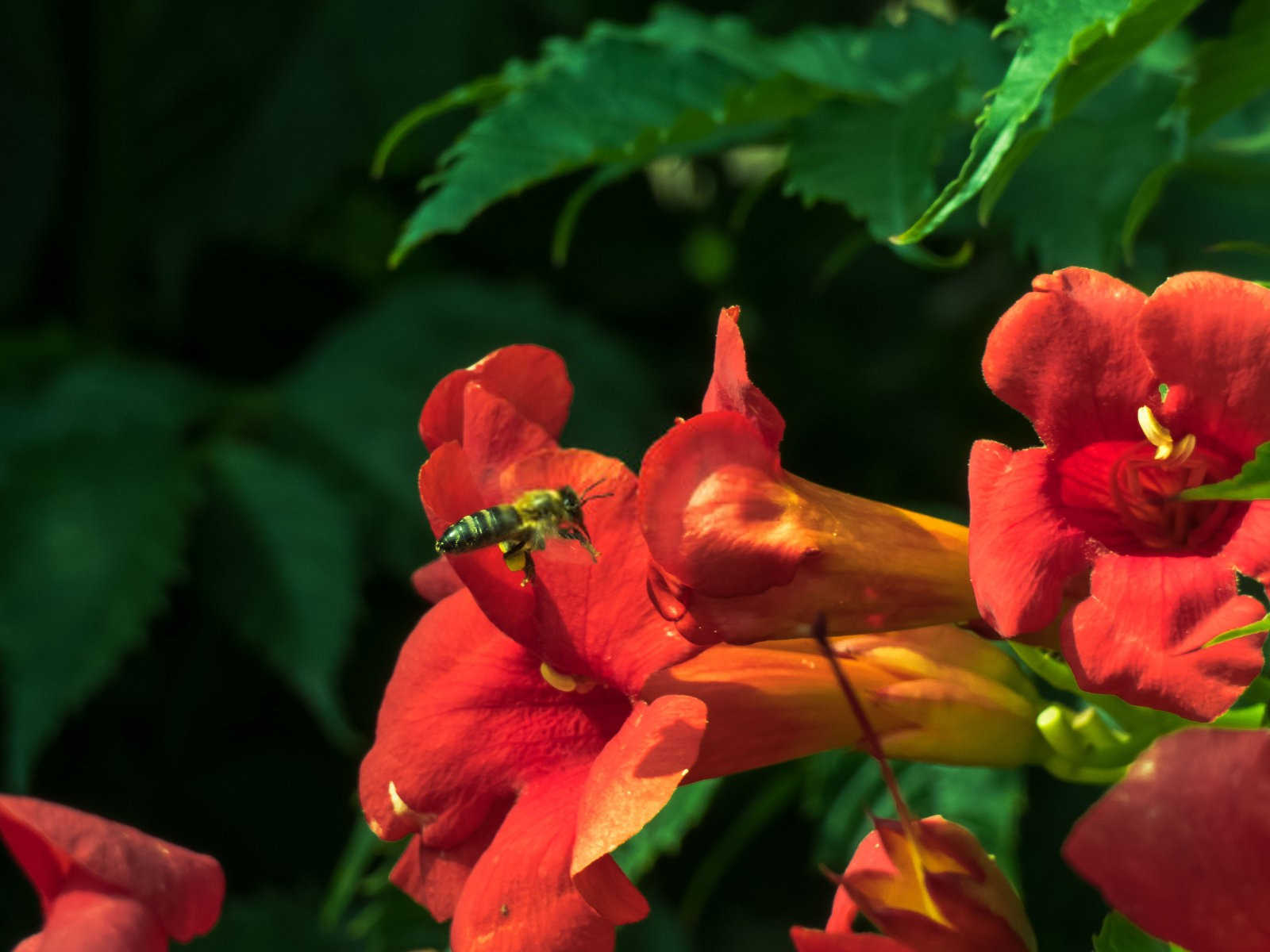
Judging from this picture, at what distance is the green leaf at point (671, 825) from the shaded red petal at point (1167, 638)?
1.49ft

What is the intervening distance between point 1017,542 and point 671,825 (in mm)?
475

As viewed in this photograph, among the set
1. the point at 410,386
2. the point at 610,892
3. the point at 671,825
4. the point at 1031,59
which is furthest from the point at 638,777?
the point at 410,386

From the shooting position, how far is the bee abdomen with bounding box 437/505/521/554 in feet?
2.00

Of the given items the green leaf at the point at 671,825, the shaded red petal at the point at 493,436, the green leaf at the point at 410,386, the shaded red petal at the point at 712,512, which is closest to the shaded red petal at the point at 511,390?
the shaded red petal at the point at 493,436

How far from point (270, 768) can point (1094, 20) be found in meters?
1.48

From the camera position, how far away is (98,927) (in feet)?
1.87

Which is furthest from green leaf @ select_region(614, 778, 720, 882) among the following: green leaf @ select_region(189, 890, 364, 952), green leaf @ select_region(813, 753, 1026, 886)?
green leaf @ select_region(189, 890, 364, 952)

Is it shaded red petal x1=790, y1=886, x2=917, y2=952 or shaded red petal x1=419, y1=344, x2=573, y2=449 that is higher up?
shaded red petal x1=419, y1=344, x2=573, y2=449

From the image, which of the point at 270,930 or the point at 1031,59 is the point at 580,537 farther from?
the point at 270,930

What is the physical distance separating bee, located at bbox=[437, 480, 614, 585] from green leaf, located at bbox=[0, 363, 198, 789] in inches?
35.5

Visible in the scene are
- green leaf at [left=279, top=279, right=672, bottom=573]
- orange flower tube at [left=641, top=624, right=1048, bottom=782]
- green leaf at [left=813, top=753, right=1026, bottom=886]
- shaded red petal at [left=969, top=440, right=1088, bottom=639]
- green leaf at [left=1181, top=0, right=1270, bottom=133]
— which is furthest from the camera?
green leaf at [left=279, top=279, right=672, bottom=573]

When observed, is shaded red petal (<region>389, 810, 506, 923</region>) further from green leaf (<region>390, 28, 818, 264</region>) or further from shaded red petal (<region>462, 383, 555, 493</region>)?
green leaf (<region>390, 28, 818, 264</region>)

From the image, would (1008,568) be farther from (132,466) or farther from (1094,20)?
(132,466)

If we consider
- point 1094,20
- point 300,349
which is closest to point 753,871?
point 300,349
